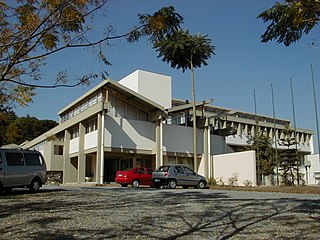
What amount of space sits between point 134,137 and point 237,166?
9.75 m

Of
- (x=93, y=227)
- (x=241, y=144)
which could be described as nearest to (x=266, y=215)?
(x=93, y=227)

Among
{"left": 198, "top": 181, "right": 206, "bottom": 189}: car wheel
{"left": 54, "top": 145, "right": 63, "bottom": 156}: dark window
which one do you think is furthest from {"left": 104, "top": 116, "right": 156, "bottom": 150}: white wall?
{"left": 198, "top": 181, "right": 206, "bottom": 189}: car wheel

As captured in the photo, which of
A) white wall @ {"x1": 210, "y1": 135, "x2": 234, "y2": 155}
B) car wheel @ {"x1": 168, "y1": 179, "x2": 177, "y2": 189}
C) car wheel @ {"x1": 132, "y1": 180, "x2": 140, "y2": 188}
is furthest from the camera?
white wall @ {"x1": 210, "y1": 135, "x2": 234, "y2": 155}

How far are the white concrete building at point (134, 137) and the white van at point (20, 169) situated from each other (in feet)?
47.7

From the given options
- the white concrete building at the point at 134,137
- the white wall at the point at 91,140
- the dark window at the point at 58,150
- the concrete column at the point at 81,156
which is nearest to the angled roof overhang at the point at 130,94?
the white concrete building at the point at 134,137

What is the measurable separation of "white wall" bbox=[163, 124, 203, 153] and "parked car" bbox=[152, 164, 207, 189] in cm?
1201

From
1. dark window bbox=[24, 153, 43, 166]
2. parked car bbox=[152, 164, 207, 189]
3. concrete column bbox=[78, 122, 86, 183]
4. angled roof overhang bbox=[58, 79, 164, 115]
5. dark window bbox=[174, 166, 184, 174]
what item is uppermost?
angled roof overhang bbox=[58, 79, 164, 115]

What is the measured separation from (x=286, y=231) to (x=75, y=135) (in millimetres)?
34702

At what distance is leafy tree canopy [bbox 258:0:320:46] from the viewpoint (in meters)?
8.73

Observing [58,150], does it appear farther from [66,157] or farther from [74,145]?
[74,145]

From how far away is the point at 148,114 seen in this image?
37.7 m

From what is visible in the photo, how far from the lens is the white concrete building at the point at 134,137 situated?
34.2 metres

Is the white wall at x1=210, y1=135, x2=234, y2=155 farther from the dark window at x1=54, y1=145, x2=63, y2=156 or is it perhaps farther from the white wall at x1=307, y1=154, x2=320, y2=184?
the white wall at x1=307, y1=154, x2=320, y2=184

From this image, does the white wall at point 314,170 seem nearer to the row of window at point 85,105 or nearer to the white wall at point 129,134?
the white wall at point 129,134
